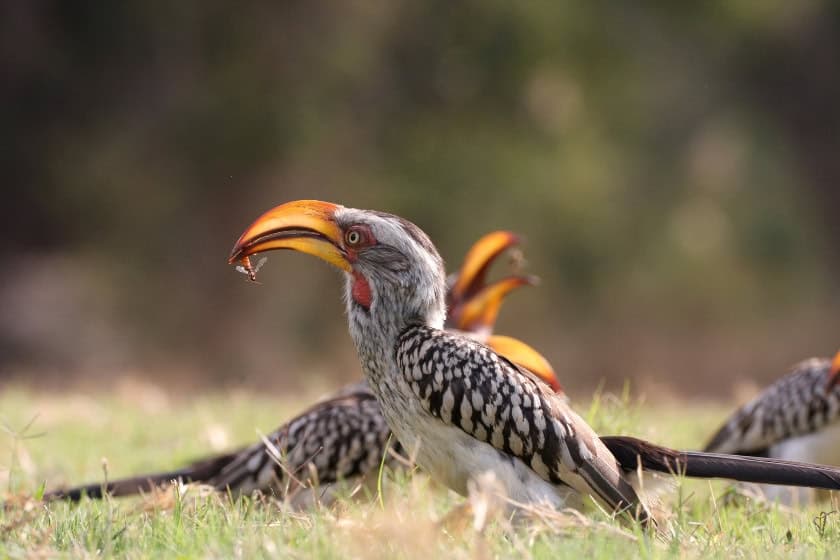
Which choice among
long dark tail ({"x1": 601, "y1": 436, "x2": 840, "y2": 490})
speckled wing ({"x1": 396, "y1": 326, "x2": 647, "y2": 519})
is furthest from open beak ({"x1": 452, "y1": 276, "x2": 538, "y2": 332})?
speckled wing ({"x1": 396, "y1": 326, "x2": 647, "y2": 519})

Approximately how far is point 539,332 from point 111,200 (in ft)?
19.1

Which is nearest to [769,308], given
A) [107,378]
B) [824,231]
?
[824,231]

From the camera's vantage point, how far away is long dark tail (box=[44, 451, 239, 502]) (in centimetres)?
511

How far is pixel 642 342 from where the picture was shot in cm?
1770

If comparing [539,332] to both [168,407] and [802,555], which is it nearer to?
[168,407]

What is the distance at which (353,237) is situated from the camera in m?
4.55

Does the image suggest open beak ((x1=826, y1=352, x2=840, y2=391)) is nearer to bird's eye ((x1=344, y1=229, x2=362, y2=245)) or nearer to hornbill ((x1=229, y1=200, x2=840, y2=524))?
hornbill ((x1=229, y1=200, x2=840, y2=524))

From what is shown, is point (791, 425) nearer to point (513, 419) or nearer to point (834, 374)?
point (834, 374)

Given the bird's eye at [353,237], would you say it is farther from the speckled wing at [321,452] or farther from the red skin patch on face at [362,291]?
the speckled wing at [321,452]

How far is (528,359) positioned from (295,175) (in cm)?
1083

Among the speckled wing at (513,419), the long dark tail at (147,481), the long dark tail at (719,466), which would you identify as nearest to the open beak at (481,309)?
the long dark tail at (147,481)

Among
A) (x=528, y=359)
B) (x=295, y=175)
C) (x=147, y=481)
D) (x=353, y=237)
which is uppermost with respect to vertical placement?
(x=295, y=175)

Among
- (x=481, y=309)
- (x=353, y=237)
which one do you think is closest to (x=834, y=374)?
(x=481, y=309)

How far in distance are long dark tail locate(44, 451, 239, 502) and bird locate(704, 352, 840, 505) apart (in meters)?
2.83
